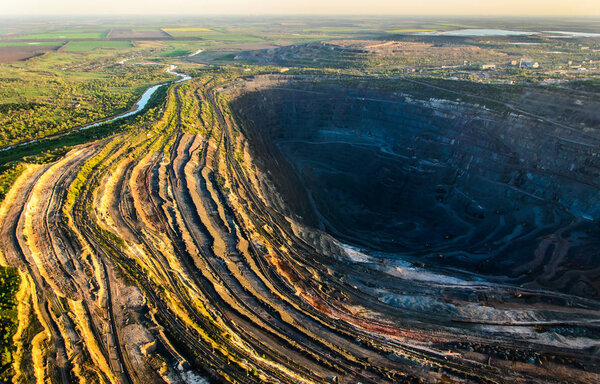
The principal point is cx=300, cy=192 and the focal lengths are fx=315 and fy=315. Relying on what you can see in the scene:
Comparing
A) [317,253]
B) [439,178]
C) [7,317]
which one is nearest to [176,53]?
[439,178]

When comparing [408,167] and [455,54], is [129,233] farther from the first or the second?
[455,54]

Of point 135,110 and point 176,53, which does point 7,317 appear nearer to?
point 135,110

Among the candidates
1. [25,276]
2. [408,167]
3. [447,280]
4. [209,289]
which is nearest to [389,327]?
[447,280]

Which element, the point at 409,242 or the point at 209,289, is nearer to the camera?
the point at 209,289

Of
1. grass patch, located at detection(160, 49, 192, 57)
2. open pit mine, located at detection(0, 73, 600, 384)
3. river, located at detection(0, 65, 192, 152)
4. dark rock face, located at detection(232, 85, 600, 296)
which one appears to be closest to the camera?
open pit mine, located at detection(0, 73, 600, 384)

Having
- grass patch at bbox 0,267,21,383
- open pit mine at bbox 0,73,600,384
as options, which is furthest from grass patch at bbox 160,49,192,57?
grass patch at bbox 0,267,21,383

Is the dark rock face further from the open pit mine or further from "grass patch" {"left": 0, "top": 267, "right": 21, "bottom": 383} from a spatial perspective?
"grass patch" {"left": 0, "top": 267, "right": 21, "bottom": 383}
